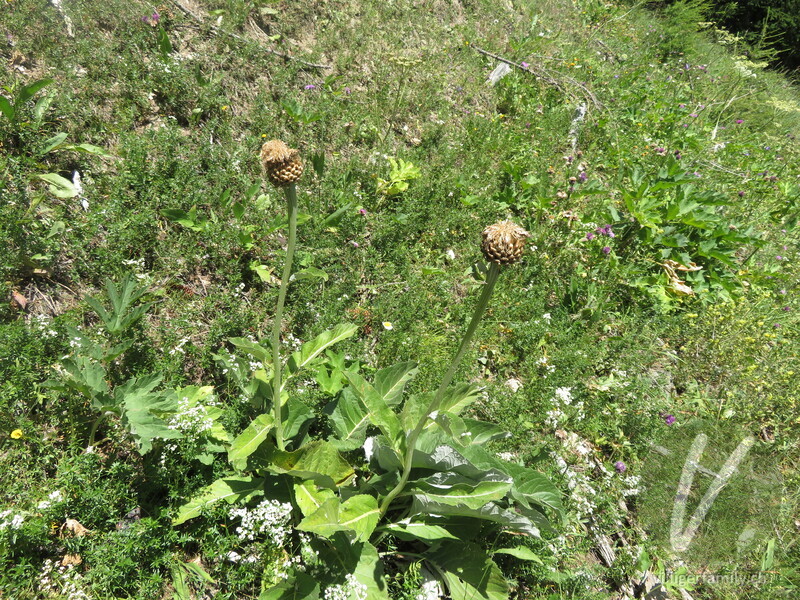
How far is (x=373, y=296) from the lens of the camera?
13.2 feet

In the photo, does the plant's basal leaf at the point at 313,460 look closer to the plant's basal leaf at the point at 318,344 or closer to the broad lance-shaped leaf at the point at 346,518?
the broad lance-shaped leaf at the point at 346,518

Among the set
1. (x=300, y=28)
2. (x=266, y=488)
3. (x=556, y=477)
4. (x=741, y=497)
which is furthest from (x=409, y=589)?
(x=300, y=28)

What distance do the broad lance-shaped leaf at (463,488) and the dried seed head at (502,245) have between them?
1097 millimetres

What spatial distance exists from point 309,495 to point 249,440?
0.42 metres

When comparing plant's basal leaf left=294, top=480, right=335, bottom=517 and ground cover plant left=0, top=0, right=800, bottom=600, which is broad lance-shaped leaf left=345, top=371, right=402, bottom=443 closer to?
ground cover plant left=0, top=0, right=800, bottom=600

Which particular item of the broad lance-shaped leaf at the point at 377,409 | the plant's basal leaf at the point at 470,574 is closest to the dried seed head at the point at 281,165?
the broad lance-shaped leaf at the point at 377,409

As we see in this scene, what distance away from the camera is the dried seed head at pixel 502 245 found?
163 cm

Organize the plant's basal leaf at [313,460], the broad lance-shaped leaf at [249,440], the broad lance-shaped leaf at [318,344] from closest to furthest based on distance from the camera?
the broad lance-shaped leaf at [249,440] < the plant's basal leaf at [313,460] < the broad lance-shaped leaf at [318,344]

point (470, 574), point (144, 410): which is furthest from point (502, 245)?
point (144, 410)

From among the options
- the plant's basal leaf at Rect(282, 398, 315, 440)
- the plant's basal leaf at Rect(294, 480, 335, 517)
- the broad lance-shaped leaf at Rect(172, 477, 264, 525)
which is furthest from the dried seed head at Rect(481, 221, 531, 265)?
the broad lance-shaped leaf at Rect(172, 477, 264, 525)

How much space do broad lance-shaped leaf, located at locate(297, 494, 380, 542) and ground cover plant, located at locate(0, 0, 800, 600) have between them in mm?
17

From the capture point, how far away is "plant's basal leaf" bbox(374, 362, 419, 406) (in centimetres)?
284

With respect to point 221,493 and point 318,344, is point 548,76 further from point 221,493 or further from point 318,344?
point 221,493

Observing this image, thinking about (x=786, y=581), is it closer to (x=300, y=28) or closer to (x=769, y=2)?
(x=300, y=28)
